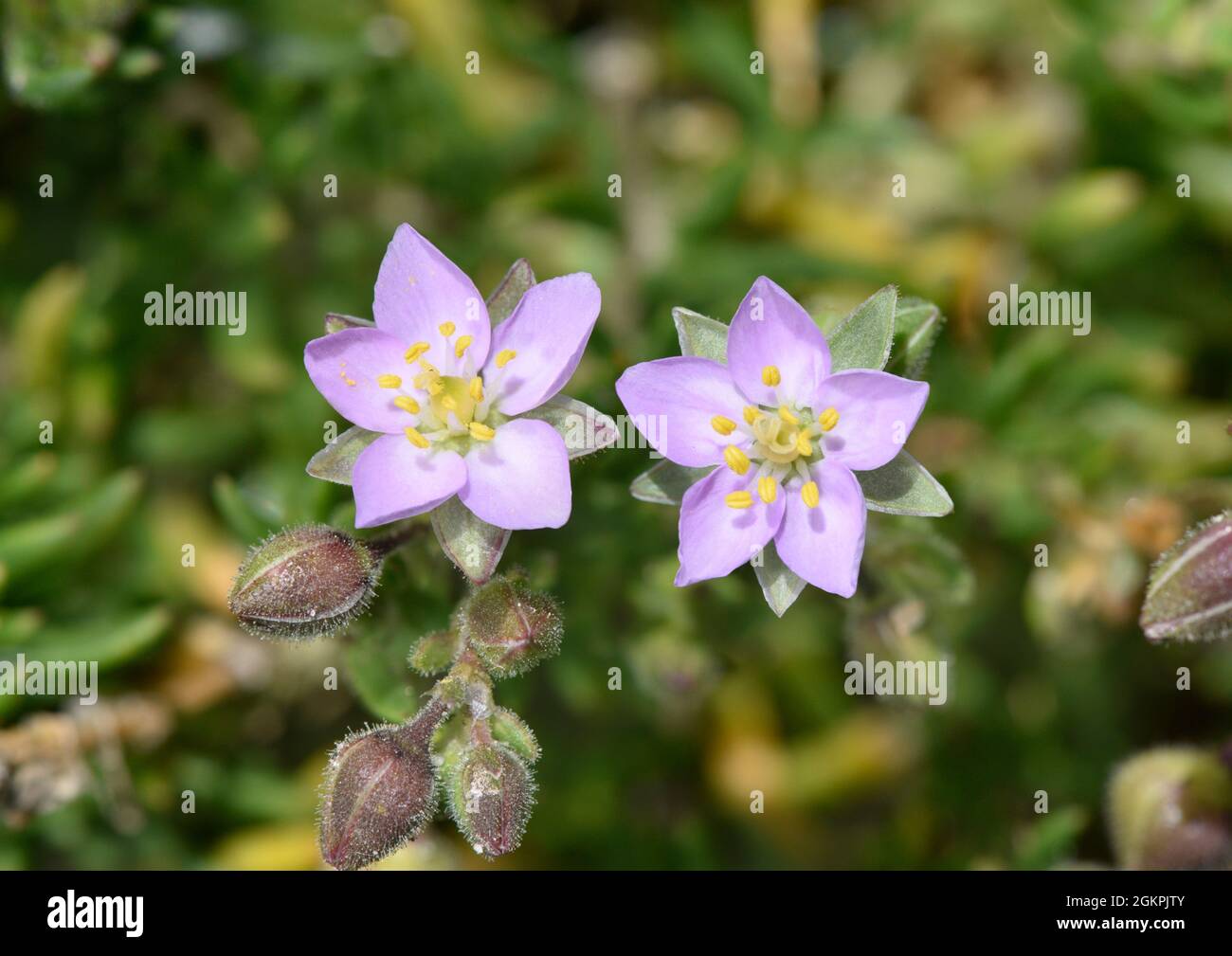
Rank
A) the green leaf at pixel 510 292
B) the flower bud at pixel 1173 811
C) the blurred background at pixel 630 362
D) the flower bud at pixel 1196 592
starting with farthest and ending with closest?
the blurred background at pixel 630 362
the flower bud at pixel 1173 811
the green leaf at pixel 510 292
the flower bud at pixel 1196 592

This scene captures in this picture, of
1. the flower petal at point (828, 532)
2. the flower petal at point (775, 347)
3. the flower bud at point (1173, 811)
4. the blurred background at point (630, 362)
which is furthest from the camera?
the blurred background at point (630, 362)

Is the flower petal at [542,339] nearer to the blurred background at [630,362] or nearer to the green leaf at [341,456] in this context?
the green leaf at [341,456]

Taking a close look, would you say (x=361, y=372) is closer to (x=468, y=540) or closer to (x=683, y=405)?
(x=468, y=540)

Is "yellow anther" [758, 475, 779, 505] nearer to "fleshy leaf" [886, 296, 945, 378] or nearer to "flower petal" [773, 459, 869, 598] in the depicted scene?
"flower petal" [773, 459, 869, 598]

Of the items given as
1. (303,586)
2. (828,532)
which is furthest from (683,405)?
(303,586)

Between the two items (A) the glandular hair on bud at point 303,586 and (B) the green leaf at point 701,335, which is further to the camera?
(B) the green leaf at point 701,335

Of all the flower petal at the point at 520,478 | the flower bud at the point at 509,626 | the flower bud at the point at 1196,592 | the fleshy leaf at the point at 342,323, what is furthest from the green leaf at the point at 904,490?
the fleshy leaf at the point at 342,323
